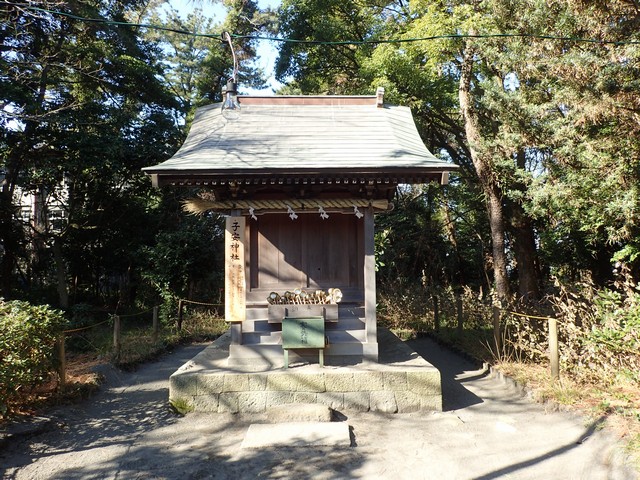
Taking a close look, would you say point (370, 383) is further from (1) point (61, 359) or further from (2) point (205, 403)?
(1) point (61, 359)

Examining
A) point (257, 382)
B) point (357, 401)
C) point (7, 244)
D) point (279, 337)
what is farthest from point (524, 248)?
point (7, 244)

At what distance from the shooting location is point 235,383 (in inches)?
233

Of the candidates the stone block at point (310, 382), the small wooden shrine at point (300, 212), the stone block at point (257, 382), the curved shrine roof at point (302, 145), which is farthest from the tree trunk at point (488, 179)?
the stone block at point (257, 382)

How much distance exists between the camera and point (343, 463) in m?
4.43

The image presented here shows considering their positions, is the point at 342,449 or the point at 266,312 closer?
the point at 342,449

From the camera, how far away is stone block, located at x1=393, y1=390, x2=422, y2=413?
589 cm

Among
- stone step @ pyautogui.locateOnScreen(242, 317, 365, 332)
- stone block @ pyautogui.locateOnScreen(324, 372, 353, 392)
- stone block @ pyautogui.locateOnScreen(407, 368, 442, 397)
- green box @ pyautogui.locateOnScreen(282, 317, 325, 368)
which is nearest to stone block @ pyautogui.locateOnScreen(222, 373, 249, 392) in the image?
green box @ pyautogui.locateOnScreen(282, 317, 325, 368)

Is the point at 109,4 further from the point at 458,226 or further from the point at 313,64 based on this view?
the point at 458,226

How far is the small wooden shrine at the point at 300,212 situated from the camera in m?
6.09

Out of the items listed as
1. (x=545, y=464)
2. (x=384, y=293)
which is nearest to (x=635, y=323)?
A: (x=545, y=464)

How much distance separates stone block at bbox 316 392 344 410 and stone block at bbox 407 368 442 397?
0.97 metres

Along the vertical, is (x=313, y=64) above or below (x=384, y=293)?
above

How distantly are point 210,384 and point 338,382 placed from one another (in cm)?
178

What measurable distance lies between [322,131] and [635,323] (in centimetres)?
530
